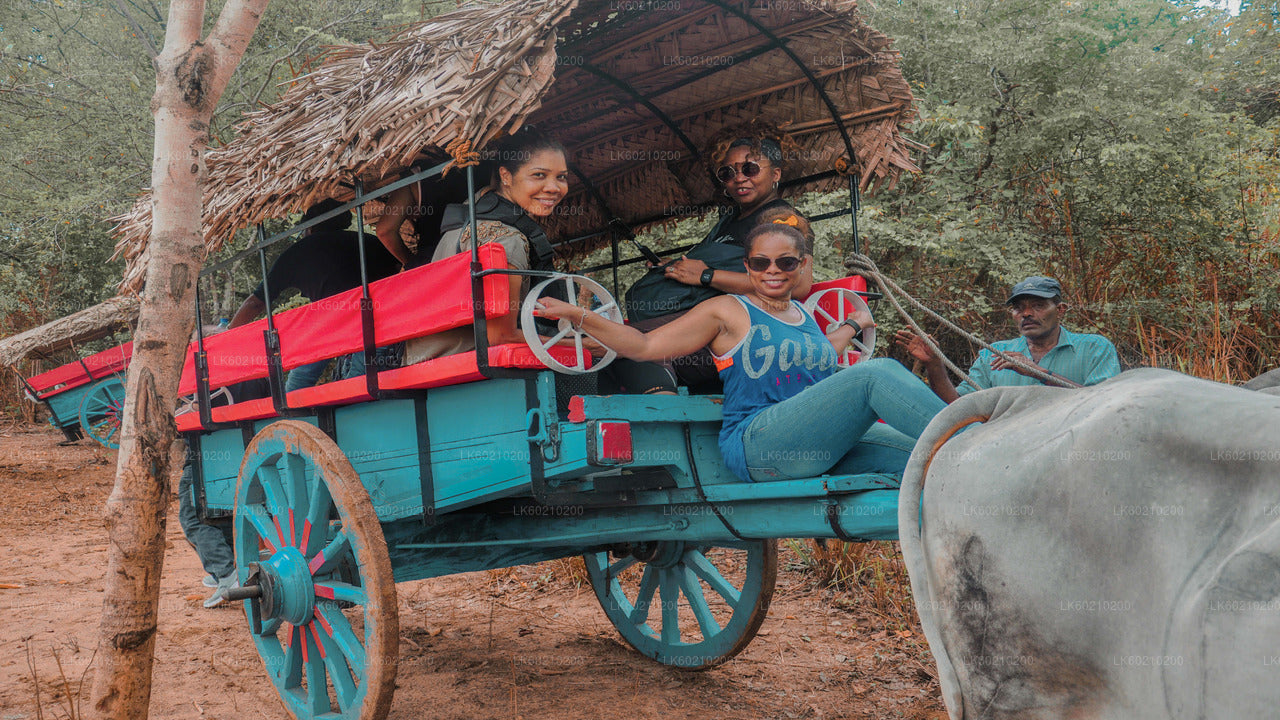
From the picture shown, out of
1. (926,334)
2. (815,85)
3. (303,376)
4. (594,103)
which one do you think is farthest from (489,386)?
(815,85)

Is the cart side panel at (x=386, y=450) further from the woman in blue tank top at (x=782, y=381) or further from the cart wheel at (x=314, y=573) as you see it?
the woman in blue tank top at (x=782, y=381)

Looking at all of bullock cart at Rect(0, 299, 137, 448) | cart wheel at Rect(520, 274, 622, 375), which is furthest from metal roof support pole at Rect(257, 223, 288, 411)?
bullock cart at Rect(0, 299, 137, 448)

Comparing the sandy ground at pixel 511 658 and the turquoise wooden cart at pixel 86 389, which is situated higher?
the turquoise wooden cart at pixel 86 389

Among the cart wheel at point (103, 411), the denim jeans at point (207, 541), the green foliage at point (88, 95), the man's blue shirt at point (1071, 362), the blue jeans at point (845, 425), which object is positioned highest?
the green foliage at point (88, 95)

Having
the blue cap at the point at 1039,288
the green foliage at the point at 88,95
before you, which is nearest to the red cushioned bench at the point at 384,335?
the blue cap at the point at 1039,288

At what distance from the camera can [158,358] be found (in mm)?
2752

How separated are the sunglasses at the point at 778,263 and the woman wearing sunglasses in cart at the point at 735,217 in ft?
1.41

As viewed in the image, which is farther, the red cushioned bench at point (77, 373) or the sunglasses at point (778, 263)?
the red cushioned bench at point (77, 373)

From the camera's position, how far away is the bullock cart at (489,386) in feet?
8.80

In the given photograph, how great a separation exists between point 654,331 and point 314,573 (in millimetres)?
1496

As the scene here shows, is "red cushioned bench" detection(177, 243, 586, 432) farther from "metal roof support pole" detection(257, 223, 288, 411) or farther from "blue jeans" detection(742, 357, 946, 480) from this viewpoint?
"blue jeans" detection(742, 357, 946, 480)

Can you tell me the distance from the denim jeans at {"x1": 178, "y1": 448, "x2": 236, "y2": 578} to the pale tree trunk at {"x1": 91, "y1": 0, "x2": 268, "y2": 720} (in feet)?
8.94

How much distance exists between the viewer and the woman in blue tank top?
2.40 meters

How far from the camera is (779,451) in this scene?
2.57 m
